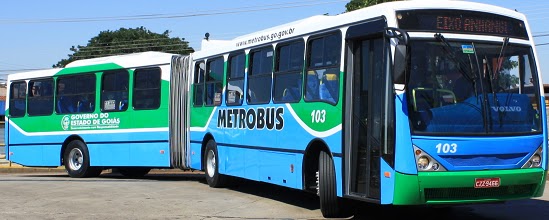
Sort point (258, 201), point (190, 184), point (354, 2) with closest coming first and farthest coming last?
point (258, 201)
point (190, 184)
point (354, 2)

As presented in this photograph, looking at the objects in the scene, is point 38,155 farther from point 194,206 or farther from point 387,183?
point 387,183

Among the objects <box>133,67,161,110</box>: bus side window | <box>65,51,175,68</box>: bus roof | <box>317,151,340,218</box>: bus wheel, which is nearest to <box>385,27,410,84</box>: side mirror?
<box>317,151,340,218</box>: bus wheel

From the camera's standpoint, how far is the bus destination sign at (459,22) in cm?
881

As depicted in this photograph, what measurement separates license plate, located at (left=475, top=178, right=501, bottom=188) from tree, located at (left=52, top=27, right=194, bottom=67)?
5525cm

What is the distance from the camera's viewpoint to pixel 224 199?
1289 cm

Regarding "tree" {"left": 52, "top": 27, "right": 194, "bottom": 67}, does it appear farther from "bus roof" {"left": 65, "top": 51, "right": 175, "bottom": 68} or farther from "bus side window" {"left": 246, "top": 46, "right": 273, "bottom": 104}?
"bus side window" {"left": 246, "top": 46, "right": 273, "bottom": 104}

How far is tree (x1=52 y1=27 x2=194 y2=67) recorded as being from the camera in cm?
6306

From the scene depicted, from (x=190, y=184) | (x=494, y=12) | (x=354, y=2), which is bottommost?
(x=190, y=184)

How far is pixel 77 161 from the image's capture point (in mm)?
18719

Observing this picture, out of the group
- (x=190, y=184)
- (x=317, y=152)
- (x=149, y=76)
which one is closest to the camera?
(x=317, y=152)

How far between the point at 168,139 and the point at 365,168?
8190 millimetres

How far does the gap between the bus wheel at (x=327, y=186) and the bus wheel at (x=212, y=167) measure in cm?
463

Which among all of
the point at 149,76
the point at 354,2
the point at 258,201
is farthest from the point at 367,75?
the point at 354,2

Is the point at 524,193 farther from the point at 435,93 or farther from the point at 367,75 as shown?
the point at 367,75
